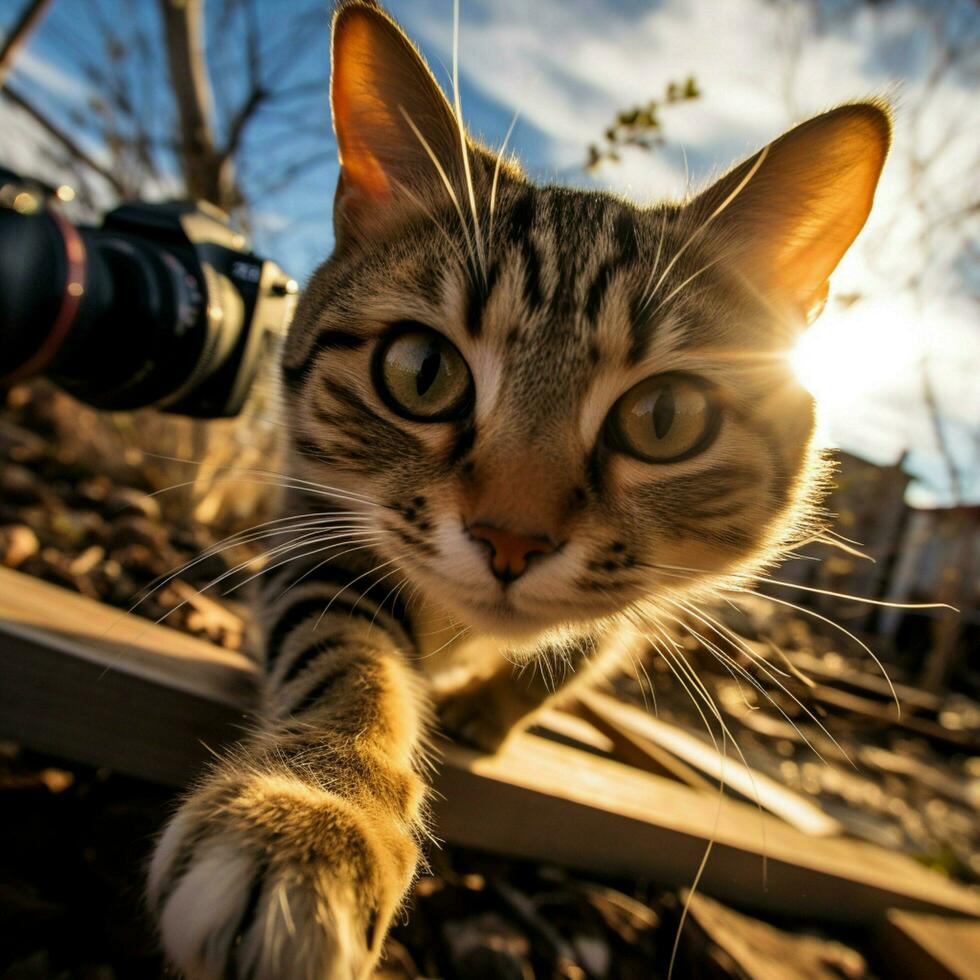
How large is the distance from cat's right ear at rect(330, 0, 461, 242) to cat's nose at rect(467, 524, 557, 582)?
48 cm

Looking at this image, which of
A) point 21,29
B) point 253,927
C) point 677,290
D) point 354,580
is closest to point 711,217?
point 677,290

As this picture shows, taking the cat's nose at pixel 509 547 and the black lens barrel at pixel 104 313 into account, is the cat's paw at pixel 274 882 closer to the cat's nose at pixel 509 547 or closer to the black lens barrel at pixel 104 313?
the cat's nose at pixel 509 547

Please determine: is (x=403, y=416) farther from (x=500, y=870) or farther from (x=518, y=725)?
(x=500, y=870)

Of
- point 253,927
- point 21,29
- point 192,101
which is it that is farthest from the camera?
point 192,101

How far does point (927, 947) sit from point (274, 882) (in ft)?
3.35

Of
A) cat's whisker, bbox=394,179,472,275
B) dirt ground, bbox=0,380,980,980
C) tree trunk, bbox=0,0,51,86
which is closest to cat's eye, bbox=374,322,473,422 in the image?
cat's whisker, bbox=394,179,472,275

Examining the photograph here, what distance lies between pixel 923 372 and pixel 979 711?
312 centimetres

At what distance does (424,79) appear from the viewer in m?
0.89

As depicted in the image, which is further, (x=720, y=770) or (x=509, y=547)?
(x=720, y=770)

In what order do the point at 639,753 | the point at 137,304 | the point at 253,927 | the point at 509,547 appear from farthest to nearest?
the point at 639,753, the point at 137,304, the point at 509,547, the point at 253,927

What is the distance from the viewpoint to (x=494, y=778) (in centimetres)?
86

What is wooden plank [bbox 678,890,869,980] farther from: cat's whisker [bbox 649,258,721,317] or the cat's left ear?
the cat's left ear

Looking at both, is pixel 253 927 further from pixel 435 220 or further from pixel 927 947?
pixel 927 947

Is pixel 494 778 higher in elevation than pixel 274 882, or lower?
lower
